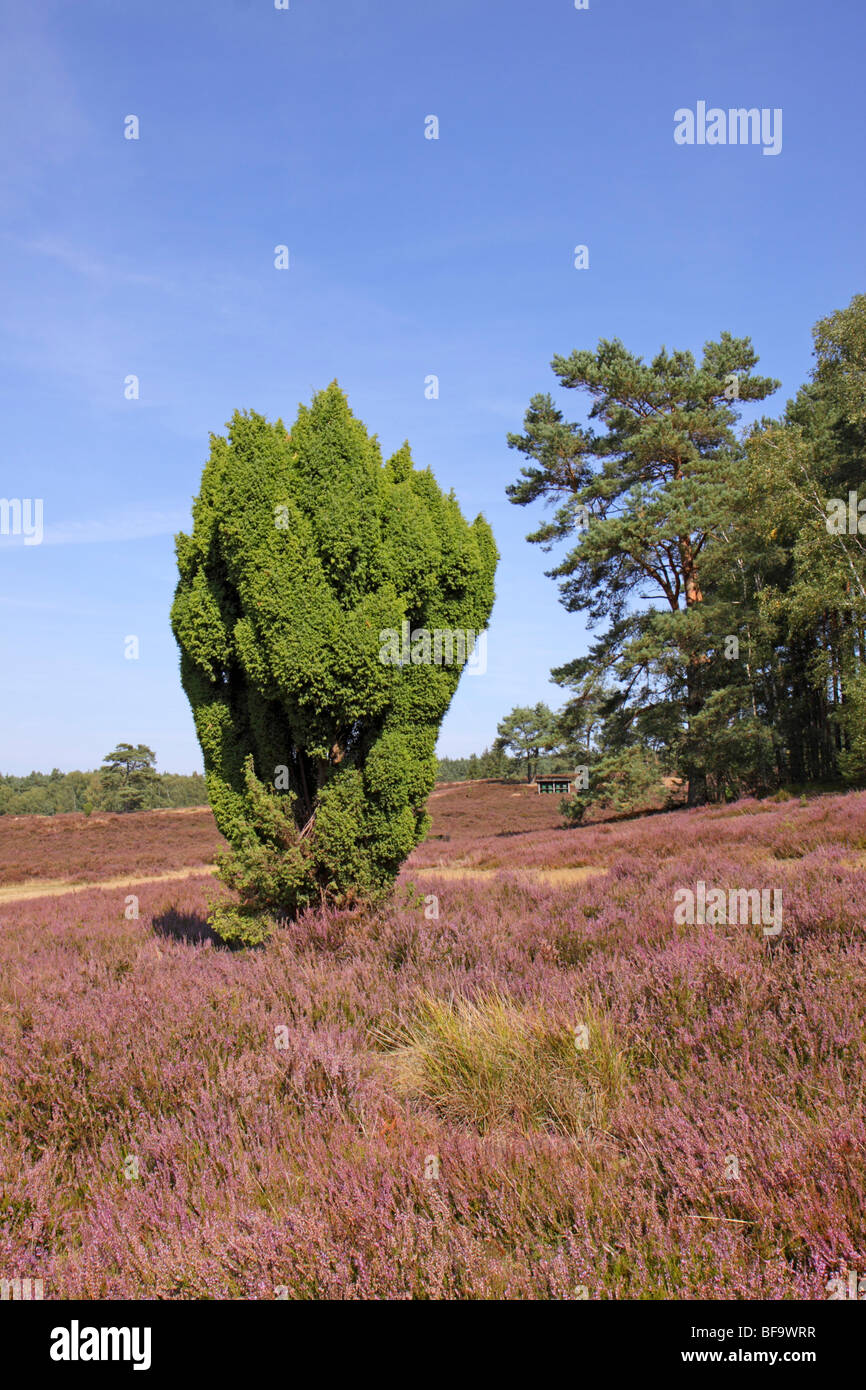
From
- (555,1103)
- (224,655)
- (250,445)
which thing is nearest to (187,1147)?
(555,1103)

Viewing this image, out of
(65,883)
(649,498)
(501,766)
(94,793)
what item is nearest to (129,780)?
(94,793)

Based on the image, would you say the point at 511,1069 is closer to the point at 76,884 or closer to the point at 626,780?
the point at 76,884

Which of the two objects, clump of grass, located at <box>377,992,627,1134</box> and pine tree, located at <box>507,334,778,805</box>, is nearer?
clump of grass, located at <box>377,992,627,1134</box>

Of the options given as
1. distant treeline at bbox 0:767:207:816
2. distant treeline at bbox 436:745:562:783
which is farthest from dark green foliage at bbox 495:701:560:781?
distant treeline at bbox 0:767:207:816

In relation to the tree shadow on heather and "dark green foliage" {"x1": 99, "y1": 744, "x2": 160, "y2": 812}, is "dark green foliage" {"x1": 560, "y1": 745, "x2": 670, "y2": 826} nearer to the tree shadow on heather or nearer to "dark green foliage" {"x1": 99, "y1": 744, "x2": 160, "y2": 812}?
the tree shadow on heather

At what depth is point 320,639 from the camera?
6219 mm

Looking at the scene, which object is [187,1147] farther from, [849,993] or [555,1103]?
[849,993]

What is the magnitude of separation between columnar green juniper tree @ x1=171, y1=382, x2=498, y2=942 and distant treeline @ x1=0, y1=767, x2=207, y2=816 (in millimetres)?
75809

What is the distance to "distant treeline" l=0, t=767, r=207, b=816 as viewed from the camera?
8206 centimetres

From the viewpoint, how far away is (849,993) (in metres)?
3.81

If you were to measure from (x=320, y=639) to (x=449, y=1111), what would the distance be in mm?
3887

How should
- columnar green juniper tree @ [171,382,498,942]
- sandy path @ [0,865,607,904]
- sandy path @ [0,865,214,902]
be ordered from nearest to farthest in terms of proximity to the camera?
columnar green juniper tree @ [171,382,498,942]
sandy path @ [0,865,607,904]
sandy path @ [0,865,214,902]

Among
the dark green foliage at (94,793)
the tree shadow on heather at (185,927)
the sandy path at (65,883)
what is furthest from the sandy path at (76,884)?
the dark green foliage at (94,793)

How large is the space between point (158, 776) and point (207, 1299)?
90.8 m
